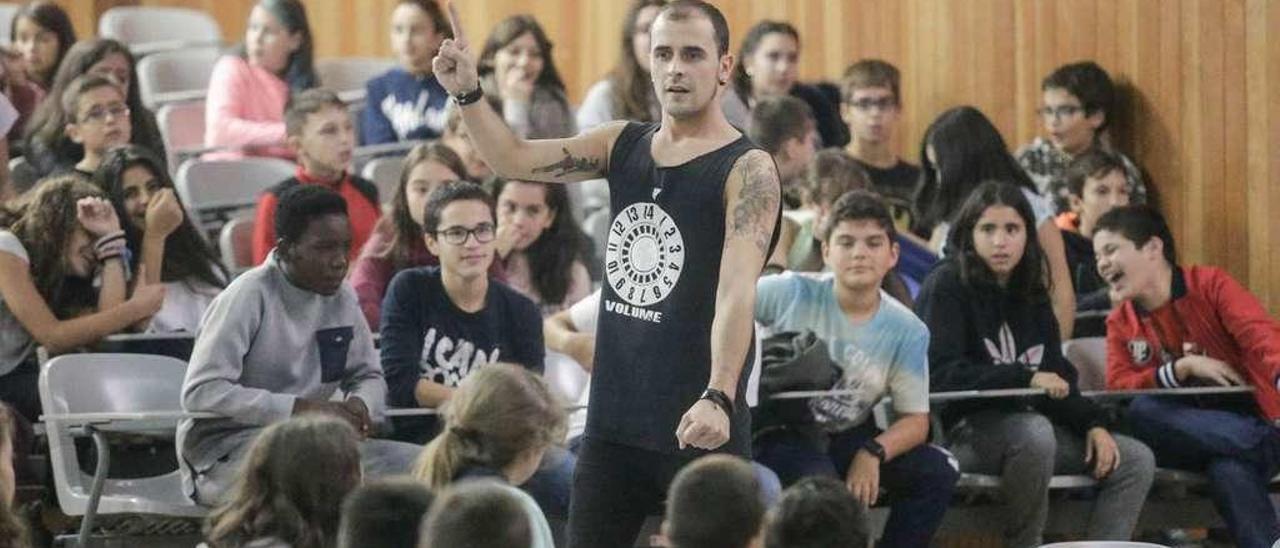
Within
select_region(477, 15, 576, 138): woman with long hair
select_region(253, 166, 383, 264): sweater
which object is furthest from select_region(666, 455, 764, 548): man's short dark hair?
select_region(477, 15, 576, 138): woman with long hair

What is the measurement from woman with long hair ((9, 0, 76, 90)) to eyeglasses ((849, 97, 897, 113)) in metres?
2.91

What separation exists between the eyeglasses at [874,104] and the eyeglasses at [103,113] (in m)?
2.44

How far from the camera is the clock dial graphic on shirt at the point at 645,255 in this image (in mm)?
4562

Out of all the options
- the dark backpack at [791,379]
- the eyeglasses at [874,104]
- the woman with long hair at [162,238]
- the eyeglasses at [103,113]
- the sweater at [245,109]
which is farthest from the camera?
the sweater at [245,109]

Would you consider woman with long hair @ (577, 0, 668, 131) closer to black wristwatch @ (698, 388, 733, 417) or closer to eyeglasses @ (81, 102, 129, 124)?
eyeglasses @ (81, 102, 129, 124)

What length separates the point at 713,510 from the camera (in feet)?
12.8

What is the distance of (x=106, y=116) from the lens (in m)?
7.35

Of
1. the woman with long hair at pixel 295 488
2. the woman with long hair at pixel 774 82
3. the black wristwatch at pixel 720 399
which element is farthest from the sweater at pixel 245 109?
the black wristwatch at pixel 720 399

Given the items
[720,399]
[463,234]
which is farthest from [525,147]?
[463,234]

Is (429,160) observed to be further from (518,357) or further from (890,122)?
(890,122)

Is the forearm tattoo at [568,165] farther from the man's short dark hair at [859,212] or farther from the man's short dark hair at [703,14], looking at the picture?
the man's short dark hair at [859,212]

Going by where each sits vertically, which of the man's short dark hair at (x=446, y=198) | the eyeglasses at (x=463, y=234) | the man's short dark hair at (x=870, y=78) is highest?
the man's short dark hair at (x=870, y=78)

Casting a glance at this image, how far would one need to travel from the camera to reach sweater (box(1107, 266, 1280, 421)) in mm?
6707

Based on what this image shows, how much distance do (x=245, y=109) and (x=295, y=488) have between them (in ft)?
15.2
